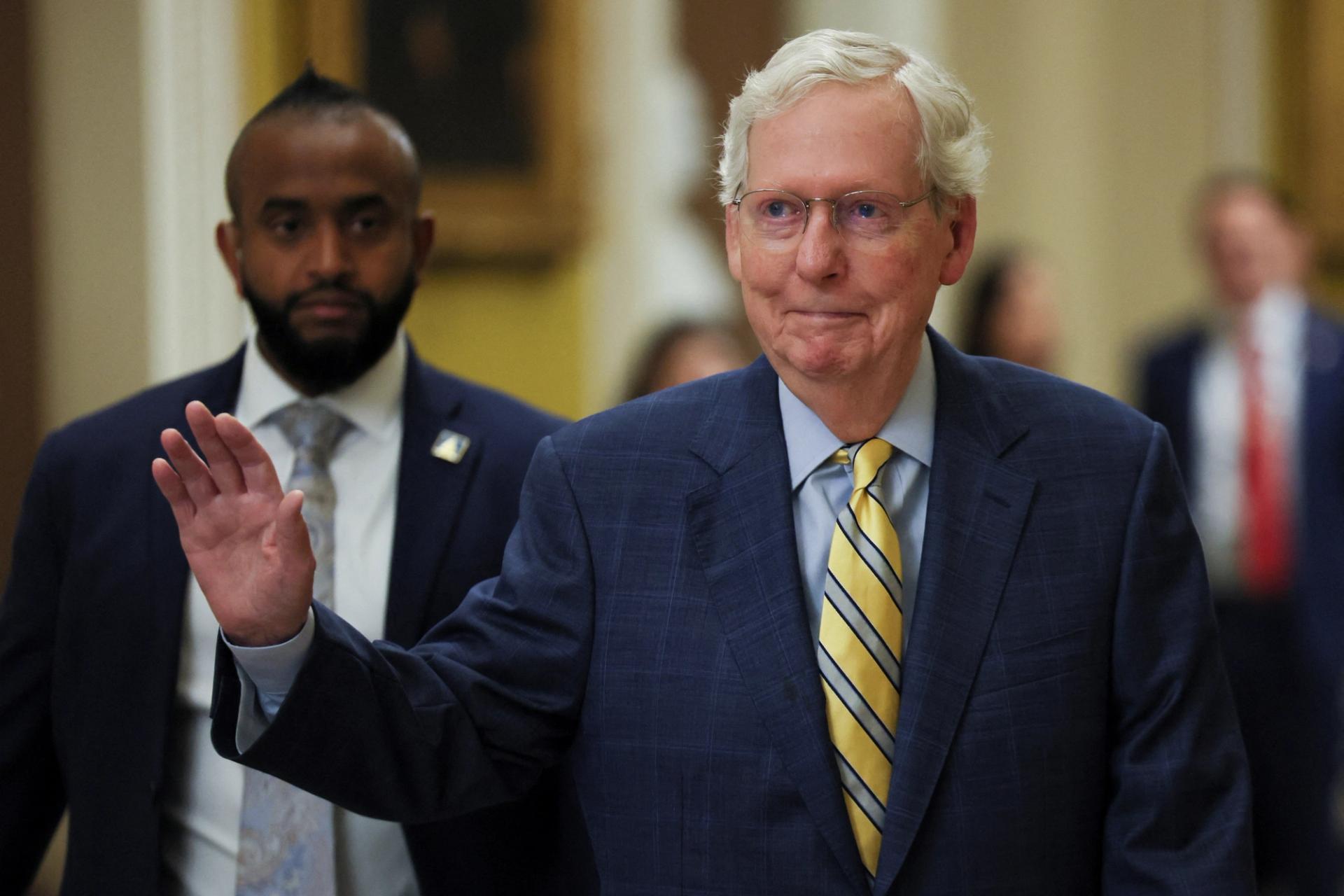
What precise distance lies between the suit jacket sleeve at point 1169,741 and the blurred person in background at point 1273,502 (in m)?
3.93

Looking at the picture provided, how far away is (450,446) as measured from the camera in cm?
284

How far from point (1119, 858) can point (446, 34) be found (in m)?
5.18

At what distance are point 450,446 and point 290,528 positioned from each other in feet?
2.20

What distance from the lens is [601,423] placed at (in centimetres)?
248

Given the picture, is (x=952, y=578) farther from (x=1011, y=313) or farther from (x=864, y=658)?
(x=1011, y=313)

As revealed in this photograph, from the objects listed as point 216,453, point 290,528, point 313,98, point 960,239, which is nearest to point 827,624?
point 960,239

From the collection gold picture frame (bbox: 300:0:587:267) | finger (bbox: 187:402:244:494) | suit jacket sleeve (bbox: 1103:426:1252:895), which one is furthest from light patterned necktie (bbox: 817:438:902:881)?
gold picture frame (bbox: 300:0:587:267)

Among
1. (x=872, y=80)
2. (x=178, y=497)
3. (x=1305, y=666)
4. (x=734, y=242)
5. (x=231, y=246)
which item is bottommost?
(x=1305, y=666)

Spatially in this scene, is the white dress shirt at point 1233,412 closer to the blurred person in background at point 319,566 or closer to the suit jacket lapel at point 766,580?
the blurred person in background at point 319,566

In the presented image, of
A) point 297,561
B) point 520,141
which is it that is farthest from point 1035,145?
point 297,561

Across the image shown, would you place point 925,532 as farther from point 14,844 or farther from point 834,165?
point 14,844

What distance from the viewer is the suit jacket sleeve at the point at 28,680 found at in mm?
2762

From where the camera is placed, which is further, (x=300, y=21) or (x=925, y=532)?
(x=300, y=21)

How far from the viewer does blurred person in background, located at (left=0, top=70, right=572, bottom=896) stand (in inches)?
106
